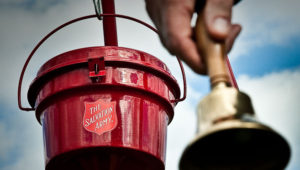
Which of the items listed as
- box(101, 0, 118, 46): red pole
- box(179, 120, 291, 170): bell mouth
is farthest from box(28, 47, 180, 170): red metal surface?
box(179, 120, 291, 170): bell mouth

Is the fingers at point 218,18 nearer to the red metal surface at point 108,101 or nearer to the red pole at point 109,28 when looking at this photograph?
the red metal surface at point 108,101

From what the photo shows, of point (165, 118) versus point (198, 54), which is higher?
point (165, 118)

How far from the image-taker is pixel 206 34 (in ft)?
1.76

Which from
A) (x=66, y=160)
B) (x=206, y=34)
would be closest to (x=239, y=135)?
(x=206, y=34)

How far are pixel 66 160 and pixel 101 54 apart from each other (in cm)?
34

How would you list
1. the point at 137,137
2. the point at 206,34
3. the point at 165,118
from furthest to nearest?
the point at 165,118, the point at 137,137, the point at 206,34

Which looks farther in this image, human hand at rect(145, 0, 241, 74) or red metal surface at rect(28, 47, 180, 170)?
red metal surface at rect(28, 47, 180, 170)

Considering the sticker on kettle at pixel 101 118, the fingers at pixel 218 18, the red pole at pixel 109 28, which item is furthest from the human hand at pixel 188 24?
the red pole at pixel 109 28

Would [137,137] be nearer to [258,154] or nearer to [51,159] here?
[51,159]

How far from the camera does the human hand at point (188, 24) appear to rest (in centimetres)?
52

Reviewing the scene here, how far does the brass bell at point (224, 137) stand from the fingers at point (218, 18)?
1 centimetres

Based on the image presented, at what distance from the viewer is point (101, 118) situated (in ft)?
4.54

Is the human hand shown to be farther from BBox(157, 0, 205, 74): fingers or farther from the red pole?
the red pole

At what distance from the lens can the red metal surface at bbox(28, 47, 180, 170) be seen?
4.56ft
